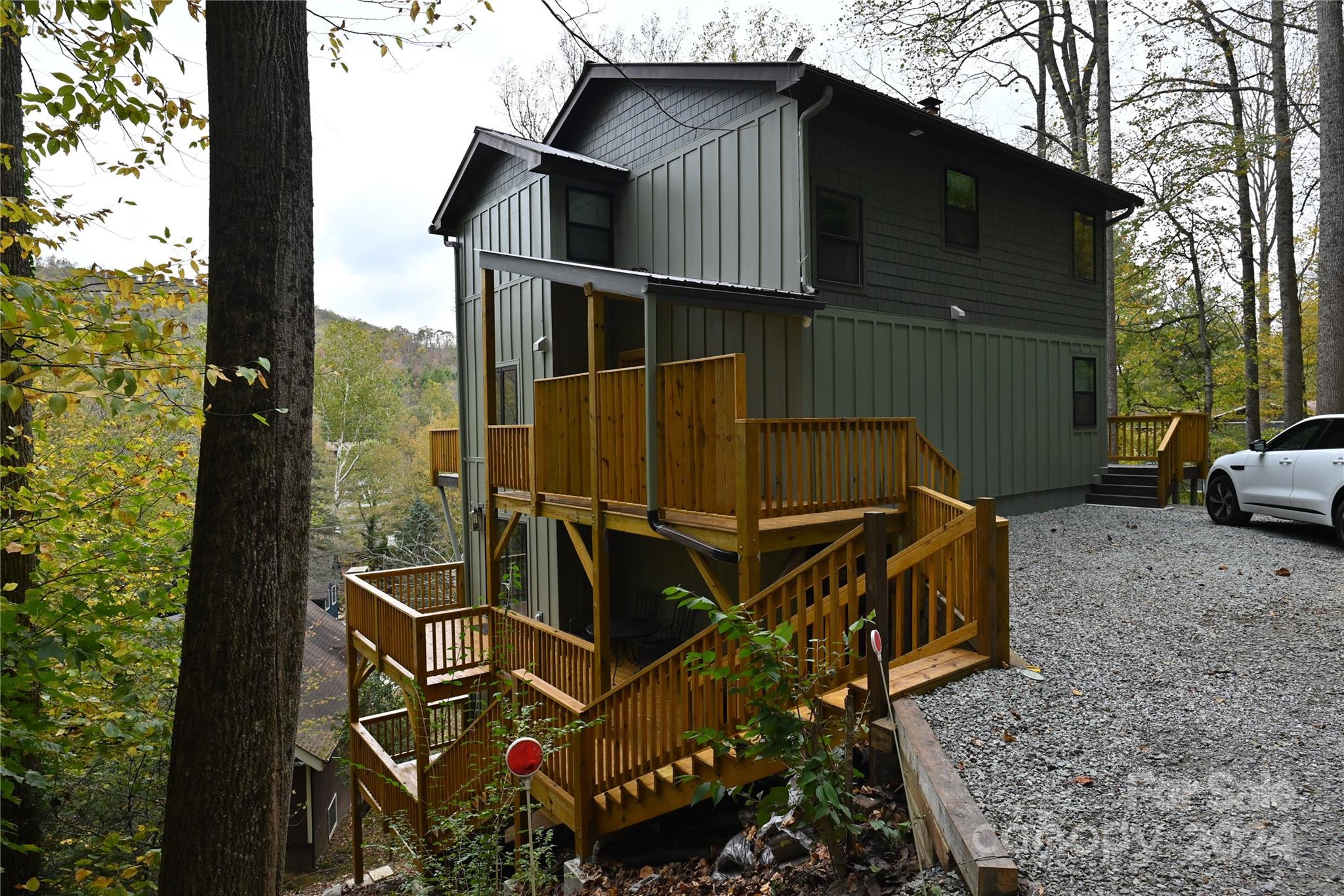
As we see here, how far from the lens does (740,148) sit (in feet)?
30.6

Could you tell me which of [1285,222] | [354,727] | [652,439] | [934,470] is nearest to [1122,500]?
[934,470]

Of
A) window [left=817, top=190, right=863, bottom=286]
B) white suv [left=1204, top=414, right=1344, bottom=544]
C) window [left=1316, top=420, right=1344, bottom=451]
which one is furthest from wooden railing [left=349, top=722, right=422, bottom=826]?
window [left=1316, top=420, right=1344, bottom=451]

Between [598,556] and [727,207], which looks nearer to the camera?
[598,556]

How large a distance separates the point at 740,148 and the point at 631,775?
7.35 meters

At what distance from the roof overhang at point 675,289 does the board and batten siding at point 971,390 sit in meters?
1.06

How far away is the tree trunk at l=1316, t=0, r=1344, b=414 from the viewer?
1167cm

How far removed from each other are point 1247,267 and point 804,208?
20.2 meters

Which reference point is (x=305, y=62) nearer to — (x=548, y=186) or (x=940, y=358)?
(x=548, y=186)

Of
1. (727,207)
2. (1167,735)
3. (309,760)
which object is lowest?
(309,760)

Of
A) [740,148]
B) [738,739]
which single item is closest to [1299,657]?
[738,739]

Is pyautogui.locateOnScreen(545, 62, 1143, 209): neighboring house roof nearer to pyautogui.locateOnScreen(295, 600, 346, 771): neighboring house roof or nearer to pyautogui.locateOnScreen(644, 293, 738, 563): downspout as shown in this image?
pyautogui.locateOnScreen(644, 293, 738, 563): downspout

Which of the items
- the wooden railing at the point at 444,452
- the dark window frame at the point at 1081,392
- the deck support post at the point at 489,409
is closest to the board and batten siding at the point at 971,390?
the dark window frame at the point at 1081,392

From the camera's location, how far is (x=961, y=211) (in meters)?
10.9

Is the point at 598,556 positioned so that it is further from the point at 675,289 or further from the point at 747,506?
the point at 675,289
